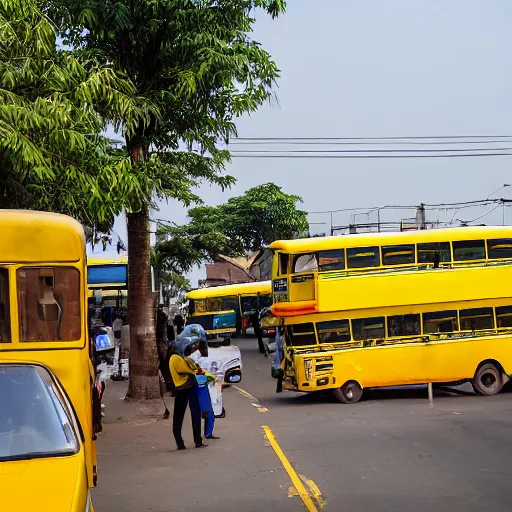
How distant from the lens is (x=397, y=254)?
19734 mm

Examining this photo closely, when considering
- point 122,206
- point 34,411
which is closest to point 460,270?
point 122,206

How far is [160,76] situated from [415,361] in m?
8.99

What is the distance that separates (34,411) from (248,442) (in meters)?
7.41

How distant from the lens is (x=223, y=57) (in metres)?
14.8

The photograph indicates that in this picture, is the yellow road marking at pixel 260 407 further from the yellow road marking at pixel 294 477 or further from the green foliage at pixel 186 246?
the green foliage at pixel 186 246

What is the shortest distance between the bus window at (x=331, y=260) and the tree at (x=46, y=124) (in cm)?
791

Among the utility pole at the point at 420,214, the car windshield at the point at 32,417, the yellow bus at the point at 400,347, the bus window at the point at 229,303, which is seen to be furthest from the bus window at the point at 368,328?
the bus window at the point at 229,303

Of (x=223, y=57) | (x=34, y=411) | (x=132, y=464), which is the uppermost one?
(x=223, y=57)

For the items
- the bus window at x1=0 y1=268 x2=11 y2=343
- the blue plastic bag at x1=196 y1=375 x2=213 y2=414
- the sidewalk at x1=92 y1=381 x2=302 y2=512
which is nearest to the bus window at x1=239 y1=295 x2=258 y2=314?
the sidewalk at x1=92 y1=381 x2=302 y2=512

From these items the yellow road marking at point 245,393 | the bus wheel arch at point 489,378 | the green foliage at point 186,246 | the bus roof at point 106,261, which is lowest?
the yellow road marking at point 245,393

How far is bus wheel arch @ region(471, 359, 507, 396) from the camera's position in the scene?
19.9 metres

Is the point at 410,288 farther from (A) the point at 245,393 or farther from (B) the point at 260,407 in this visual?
(A) the point at 245,393

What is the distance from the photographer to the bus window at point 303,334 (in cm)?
1931

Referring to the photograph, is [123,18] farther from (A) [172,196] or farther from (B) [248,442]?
(B) [248,442]
